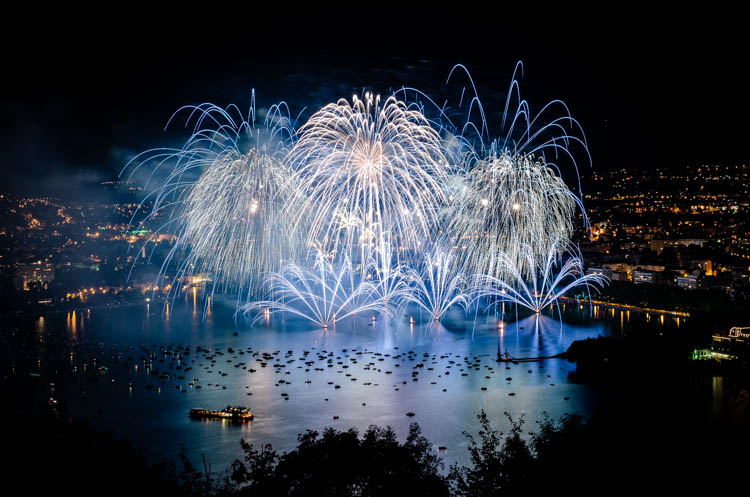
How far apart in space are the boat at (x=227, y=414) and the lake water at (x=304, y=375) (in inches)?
9.3

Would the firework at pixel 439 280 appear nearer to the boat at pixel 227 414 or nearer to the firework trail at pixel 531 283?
the firework trail at pixel 531 283

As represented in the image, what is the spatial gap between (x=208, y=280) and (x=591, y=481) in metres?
46.0

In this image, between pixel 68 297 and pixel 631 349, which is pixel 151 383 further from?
pixel 68 297

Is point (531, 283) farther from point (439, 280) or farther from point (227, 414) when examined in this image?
point (227, 414)

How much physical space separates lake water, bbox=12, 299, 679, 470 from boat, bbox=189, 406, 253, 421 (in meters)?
0.24

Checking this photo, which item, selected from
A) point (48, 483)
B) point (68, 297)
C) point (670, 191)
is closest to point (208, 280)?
point (68, 297)

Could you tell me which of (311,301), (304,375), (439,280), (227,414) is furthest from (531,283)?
(227,414)

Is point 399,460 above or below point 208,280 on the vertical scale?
below

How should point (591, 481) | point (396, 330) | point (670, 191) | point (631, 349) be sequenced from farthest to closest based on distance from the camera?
point (670, 191), point (396, 330), point (631, 349), point (591, 481)

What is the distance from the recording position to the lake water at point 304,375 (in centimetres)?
1644

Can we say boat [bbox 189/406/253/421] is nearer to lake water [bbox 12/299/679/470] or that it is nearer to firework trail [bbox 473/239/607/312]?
lake water [bbox 12/299/679/470]

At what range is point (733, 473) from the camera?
9039 millimetres

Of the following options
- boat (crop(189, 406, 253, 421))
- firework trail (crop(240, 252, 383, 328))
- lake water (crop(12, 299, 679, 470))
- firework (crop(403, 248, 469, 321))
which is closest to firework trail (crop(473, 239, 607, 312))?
firework (crop(403, 248, 469, 321))

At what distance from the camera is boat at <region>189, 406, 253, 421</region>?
16812 millimetres
